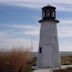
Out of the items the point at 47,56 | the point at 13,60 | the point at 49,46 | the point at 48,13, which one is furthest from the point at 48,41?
the point at 13,60

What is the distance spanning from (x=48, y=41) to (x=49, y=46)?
45 centimetres

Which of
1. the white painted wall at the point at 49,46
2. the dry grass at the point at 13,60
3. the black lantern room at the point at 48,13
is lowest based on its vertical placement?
the dry grass at the point at 13,60

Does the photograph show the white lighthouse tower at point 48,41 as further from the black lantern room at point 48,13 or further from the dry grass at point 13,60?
the dry grass at point 13,60

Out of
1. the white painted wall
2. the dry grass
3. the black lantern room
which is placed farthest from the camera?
the black lantern room

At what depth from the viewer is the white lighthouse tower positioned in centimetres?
2436

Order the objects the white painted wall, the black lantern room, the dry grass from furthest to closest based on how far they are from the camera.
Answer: the black lantern room, the white painted wall, the dry grass

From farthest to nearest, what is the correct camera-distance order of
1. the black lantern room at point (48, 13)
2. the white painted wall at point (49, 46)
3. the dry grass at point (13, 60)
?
the black lantern room at point (48, 13)
the white painted wall at point (49, 46)
the dry grass at point (13, 60)

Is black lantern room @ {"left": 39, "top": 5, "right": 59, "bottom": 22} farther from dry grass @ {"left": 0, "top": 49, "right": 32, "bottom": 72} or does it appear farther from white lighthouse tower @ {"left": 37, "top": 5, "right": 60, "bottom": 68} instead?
dry grass @ {"left": 0, "top": 49, "right": 32, "bottom": 72}

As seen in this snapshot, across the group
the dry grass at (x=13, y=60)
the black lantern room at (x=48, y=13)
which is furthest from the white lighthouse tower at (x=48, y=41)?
the dry grass at (x=13, y=60)

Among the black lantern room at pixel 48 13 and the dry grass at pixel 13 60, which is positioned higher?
the black lantern room at pixel 48 13

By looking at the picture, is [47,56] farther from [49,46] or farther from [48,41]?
[48,41]

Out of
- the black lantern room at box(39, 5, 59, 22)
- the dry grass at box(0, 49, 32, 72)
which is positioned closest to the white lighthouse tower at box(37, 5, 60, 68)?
the black lantern room at box(39, 5, 59, 22)

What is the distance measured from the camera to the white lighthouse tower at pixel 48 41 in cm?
2436

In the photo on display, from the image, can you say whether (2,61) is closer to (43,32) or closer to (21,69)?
(21,69)
